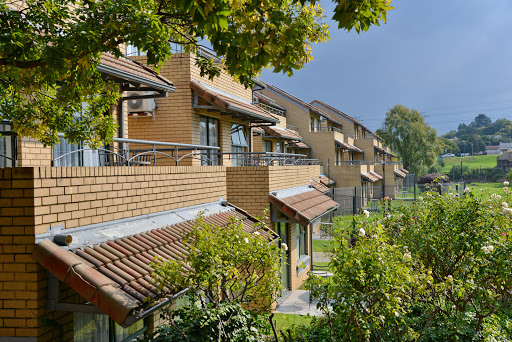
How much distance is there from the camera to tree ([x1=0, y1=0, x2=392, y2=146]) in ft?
13.5

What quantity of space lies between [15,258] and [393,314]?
4.66m

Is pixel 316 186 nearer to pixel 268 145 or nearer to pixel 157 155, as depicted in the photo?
pixel 268 145

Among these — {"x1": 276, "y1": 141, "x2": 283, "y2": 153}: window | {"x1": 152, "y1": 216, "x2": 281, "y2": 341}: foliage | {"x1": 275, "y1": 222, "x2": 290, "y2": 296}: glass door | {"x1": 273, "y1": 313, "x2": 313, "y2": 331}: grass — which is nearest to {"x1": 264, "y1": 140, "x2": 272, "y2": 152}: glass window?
{"x1": 276, "y1": 141, "x2": 283, "y2": 153}: window

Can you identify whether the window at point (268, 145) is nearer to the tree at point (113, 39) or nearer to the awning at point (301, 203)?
the awning at point (301, 203)

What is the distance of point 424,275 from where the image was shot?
20.6ft

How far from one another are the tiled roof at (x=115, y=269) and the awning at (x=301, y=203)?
6793 millimetres

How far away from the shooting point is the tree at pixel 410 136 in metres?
62.4

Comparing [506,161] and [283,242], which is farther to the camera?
[506,161]

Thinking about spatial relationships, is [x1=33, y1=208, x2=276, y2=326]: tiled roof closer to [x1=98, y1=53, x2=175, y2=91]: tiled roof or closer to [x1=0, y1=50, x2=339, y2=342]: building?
[x1=0, y1=50, x2=339, y2=342]: building

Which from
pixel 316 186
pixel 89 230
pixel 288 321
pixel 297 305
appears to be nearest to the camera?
pixel 89 230

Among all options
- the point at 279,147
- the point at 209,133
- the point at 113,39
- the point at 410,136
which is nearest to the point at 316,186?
the point at 279,147

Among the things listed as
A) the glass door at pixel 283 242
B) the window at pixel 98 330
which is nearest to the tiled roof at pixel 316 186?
the glass door at pixel 283 242

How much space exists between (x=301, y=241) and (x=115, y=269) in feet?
44.6

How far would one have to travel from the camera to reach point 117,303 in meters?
4.46
